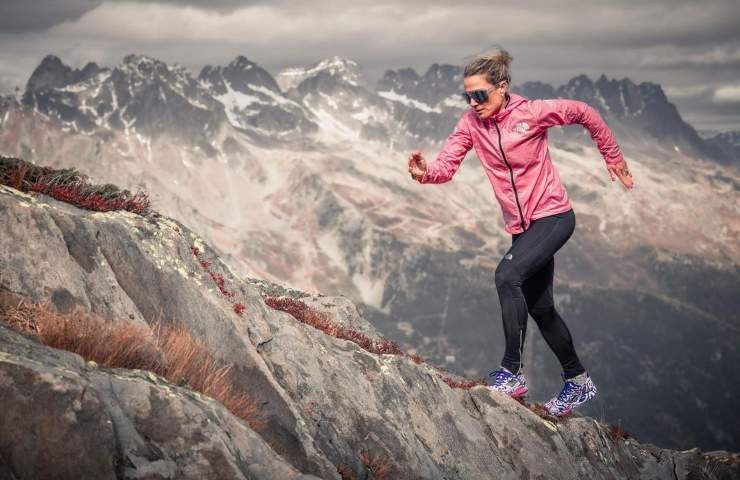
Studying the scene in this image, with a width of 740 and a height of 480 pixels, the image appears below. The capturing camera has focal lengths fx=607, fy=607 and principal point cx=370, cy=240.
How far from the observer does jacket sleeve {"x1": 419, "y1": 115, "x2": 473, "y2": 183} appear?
32.6ft

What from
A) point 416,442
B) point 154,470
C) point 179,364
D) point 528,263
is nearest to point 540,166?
point 528,263

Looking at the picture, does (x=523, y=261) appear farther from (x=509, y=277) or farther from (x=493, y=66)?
(x=493, y=66)

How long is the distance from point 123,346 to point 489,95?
6418 millimetres

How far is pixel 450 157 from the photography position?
33.7 feet

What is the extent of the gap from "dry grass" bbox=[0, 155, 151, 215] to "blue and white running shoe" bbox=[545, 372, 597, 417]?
9.18 m

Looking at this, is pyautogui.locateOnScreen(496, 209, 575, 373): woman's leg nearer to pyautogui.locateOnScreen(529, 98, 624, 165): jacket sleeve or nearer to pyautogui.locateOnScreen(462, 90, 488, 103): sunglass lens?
pyautogui.locateOnScreen(529, 98, 624, 165): jacket sleeve

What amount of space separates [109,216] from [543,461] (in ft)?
34.6

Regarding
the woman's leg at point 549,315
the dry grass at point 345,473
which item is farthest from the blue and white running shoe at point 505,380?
the dry grass at point 345,473

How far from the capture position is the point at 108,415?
5418mm

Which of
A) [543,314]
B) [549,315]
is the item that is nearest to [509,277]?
[543,314]

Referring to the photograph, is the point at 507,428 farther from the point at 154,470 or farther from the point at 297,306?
the point at 154,470

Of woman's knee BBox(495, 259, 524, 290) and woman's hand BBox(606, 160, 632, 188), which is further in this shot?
woman's hand BBox(606, 160, 632, 188)

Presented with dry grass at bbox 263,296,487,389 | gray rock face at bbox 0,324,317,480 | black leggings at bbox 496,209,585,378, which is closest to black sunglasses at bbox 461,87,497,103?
black leggings at bbox 496,209,585,378

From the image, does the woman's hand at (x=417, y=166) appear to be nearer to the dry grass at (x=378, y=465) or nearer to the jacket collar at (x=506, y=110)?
the jacket collar at (x=506, y=110)
